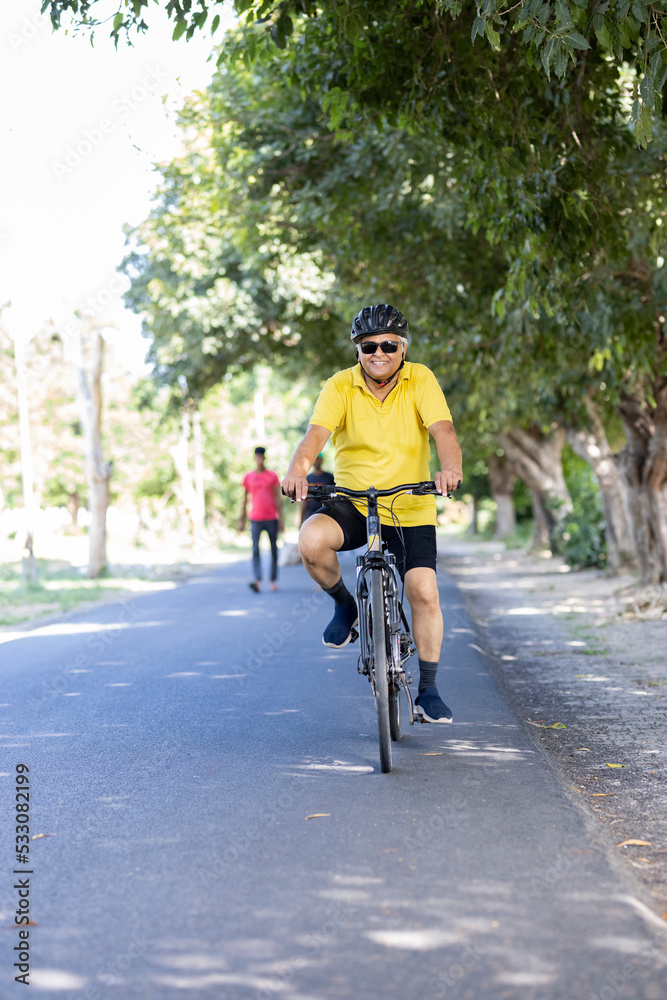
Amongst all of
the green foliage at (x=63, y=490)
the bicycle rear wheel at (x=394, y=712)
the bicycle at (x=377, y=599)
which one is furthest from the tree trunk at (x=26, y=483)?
the green foliage at (x=63, y=490)

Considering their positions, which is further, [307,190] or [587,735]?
[307,190]

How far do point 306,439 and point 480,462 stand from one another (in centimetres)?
3798

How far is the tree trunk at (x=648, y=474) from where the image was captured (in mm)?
13352

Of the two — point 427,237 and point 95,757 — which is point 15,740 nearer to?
point 95,757

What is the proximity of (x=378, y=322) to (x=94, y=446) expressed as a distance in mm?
17722

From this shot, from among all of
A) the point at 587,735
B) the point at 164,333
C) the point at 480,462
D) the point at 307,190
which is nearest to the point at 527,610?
the point at 307,190

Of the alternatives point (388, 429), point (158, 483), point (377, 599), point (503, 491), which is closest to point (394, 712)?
point (377, 599)

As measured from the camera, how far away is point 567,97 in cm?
726

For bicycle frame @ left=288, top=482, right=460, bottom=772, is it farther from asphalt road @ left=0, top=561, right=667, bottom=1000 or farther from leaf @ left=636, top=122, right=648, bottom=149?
leaf @ left=636, top=122, right=648, bottom=149

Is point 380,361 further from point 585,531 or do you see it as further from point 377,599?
point 585,531

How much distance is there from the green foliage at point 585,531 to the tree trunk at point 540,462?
2628 millimetres

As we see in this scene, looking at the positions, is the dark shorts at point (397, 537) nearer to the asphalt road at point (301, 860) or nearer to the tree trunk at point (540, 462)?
the asphalt road at point (301, 860)

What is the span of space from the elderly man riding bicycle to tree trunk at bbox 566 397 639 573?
12038mm

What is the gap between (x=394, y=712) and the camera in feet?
18.0
